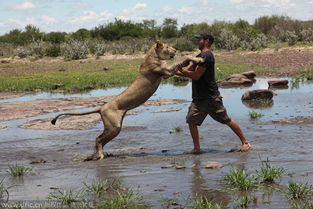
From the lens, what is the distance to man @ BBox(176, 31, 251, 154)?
27.2ft

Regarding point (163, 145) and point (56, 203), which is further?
point (163, 145)

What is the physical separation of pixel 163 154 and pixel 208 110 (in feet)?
3.25

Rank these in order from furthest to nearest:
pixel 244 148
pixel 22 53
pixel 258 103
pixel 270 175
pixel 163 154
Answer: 1. pixel 22 53
2. pixel 258 103
3. pixel 163 154
4. pixel 244 148
5. pixel 270 175

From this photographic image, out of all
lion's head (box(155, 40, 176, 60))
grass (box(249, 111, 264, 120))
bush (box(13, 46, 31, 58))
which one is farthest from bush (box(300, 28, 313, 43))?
lion's head (box(155, 40, 176, 60))

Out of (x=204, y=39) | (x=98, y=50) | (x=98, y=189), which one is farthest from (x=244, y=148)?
(x=98, y=50)

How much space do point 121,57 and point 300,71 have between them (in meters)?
17.4

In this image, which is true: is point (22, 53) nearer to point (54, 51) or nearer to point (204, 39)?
point (54, 51)

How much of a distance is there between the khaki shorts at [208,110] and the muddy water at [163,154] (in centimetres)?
53

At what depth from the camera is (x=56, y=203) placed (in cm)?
563

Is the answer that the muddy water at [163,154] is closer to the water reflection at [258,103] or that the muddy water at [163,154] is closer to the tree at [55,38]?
the water reflection at [258,103]

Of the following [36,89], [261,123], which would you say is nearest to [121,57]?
[36,89]

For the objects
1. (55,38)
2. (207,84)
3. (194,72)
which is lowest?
(207,84)

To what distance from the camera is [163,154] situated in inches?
334

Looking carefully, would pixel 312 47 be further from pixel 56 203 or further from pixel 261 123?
pixel 56 203
